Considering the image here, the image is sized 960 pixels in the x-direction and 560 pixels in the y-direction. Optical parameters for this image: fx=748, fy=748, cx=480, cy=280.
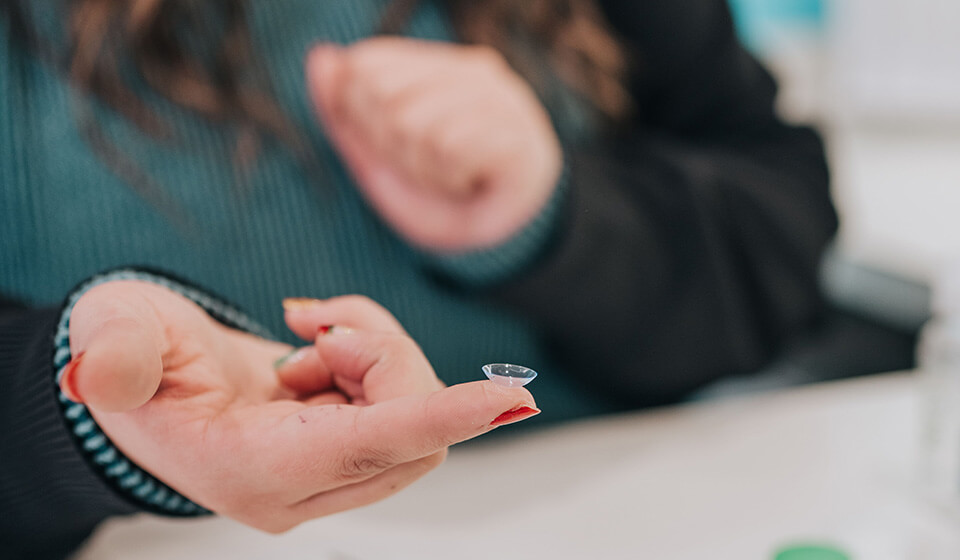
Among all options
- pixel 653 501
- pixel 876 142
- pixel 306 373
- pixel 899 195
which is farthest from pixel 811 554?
pixel 876 142

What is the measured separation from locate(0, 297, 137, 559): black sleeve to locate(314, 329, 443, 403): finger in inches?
1.9

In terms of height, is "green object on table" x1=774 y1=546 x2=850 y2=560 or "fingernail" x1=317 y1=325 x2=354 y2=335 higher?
"green object on table" x1=774 y1=546 x2=850 y2=560

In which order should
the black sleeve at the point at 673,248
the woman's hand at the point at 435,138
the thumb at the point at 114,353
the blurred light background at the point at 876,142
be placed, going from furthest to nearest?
the blurred light background at the point at 876,142 → the black sleeve at the point at 673,248 → the woman's hand at the point at 435,138 → the thumb at the point at 114,353

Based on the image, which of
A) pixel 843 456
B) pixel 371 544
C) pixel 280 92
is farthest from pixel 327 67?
pixel 843 456

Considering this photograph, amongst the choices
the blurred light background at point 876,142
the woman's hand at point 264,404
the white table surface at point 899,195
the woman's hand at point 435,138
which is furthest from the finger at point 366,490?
the white table surface at point 899,195

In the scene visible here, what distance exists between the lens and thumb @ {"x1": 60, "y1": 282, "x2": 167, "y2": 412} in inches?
4.0

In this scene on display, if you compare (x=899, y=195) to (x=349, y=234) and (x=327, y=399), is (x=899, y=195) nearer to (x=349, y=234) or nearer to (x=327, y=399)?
(x=349, y=234)

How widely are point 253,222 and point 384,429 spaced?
5.8 inches

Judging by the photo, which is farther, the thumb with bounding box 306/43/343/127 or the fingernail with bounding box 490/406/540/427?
the thumb with bounding box 306/43/343/127

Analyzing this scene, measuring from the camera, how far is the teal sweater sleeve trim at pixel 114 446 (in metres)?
0.13

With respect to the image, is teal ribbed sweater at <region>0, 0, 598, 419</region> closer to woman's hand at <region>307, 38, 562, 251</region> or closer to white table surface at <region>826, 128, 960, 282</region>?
woman's hand at <region>307, 38, 562, 251</region>

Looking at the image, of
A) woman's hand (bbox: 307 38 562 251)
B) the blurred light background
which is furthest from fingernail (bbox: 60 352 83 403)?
the blurred light background

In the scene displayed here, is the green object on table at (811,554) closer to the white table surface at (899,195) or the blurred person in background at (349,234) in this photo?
the blurred person in background at (349,234)

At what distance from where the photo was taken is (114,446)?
133 millimetres
